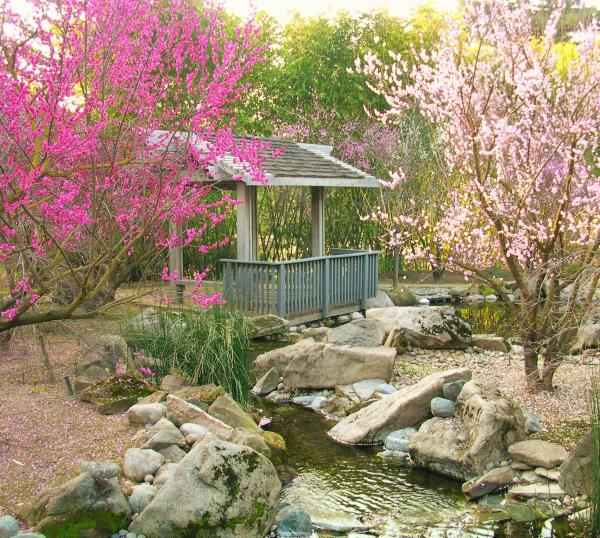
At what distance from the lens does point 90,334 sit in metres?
8.88

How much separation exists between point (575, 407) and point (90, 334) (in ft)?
18.3

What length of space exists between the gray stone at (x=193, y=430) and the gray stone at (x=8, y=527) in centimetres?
169

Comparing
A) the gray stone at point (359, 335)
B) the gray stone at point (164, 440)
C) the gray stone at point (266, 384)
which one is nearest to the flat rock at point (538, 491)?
the gray stone at point (164, 440)

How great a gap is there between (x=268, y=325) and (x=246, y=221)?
1817 mm

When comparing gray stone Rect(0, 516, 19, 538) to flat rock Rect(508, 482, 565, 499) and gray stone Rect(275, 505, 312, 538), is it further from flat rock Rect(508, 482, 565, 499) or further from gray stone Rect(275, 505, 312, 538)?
flat rock Rect(508, 482, 565, 499)

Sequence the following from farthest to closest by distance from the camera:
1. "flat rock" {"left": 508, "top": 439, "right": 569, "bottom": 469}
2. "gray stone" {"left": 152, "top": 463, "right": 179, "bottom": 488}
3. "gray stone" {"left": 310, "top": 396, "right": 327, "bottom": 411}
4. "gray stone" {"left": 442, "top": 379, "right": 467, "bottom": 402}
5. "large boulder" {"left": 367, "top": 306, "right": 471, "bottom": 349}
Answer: "large boulder" {"left": 367, "top": 306, "right": 471, "bottom": 349} < "gray stone" {"left": 310, "top": 396, "right": 327, "bottom": 411} < "gray stone" {"left": 442, "top": 379, "right": 467, "bottom": 402} < "flat rock" {"left": 508, "top": 439, "right": 569, "bottom": 469} < "gray stone" {"left": 152, "top": 463, "right": 179, "bottom": 488}

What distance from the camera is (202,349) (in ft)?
23.4

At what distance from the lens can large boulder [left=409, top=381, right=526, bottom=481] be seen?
5570 millimetres

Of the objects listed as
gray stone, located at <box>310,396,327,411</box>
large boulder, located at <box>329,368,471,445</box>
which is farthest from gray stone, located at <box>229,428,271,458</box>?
gray stone, located at <box>310,396,327,411</box>

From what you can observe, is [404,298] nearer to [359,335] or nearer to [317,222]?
[317,222]

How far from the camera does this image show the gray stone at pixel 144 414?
5.78 metres

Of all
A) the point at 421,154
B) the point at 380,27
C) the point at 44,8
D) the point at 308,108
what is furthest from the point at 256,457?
the point at 380,27

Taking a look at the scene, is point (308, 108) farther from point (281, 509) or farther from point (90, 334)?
point (281, 509)

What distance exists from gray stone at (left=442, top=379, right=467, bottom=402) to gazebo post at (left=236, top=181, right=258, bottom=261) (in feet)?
18.8
